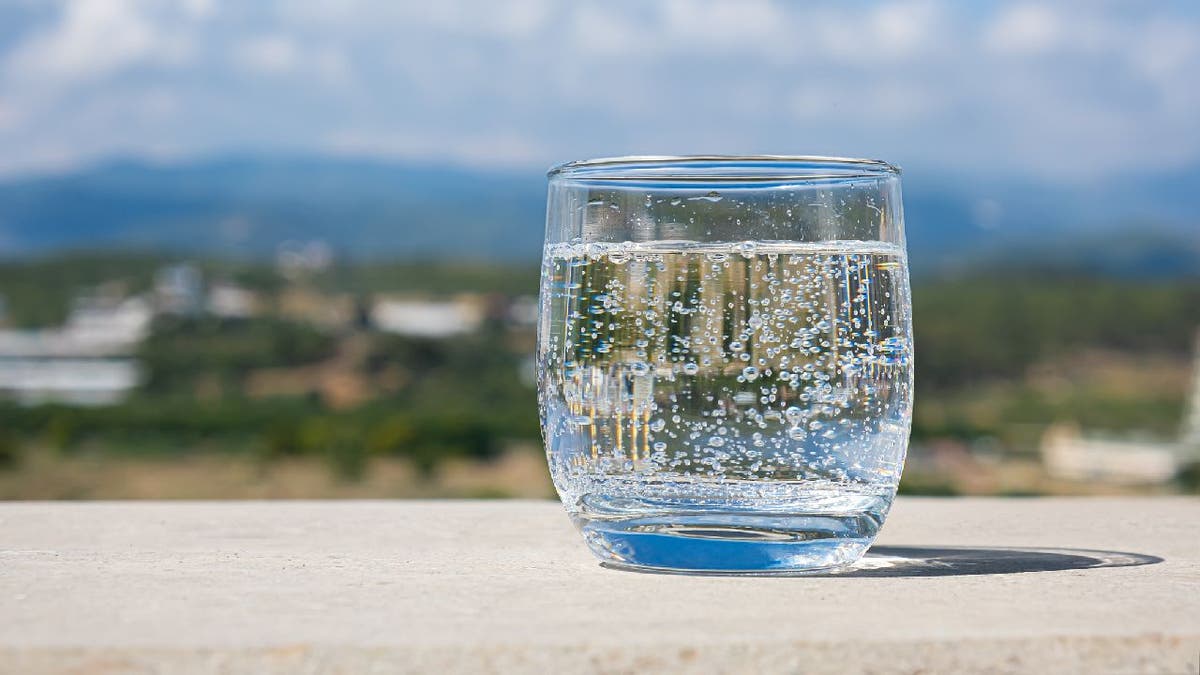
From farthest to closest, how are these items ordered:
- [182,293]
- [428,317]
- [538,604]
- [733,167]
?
1. [182,293]
2. [428,317]
3. [733,167]
4. [538,604]

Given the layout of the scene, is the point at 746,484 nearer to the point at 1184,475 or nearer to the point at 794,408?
the point at 794,408

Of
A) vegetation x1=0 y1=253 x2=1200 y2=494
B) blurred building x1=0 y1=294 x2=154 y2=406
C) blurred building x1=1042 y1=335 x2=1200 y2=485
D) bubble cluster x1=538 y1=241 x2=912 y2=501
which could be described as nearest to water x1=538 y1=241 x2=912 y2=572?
bubble cluster x1=538 y1=241 x2=912 y2=501

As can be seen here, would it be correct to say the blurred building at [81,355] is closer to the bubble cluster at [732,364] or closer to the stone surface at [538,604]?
the stone surface at [538,604]

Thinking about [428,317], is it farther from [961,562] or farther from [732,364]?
[732,364]

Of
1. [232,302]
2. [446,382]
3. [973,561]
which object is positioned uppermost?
[973,561]

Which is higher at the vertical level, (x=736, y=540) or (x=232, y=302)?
(x=736, y=540)

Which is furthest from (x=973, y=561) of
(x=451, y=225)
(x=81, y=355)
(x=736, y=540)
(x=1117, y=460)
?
(x=451, y=225)

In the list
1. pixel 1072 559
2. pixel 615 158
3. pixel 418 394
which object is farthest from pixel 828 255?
pixel 418 394

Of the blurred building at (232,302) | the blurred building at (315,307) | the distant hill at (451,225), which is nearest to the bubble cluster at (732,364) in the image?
the blurred building at (315,307)

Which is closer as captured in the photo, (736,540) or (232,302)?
(736,540)
